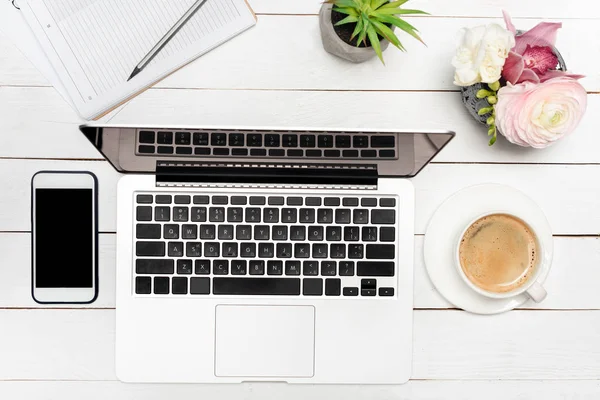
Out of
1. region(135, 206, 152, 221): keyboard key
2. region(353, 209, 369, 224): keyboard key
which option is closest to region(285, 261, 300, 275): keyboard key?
region(353, 209, 369, 224): keyboard key

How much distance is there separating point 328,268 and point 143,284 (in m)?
0.26

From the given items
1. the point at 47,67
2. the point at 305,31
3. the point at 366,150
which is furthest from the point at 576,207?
the point at 47,67

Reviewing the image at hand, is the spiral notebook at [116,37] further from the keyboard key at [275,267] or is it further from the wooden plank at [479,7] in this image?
the keyboard key at [275,267]

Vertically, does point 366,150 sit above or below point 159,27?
below

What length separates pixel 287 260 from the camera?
721mm

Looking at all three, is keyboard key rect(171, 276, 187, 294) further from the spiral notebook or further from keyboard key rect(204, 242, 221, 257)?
the spiral notebook

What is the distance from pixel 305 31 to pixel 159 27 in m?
0.21

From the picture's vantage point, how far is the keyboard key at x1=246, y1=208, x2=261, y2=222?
718 millimetres

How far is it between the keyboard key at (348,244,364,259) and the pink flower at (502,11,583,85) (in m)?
0.30

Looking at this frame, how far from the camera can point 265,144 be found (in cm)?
65

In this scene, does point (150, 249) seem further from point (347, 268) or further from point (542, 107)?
point (542, 107)

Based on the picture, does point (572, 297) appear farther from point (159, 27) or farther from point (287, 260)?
point (159, 27)

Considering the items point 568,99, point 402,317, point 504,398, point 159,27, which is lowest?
point 504,398

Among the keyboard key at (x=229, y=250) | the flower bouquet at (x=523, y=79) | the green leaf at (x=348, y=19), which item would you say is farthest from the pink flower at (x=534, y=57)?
the keyboard key at (x=229, y=250)
